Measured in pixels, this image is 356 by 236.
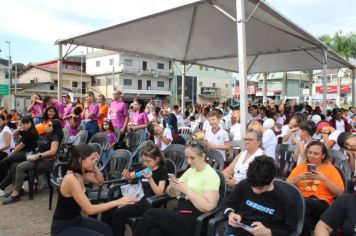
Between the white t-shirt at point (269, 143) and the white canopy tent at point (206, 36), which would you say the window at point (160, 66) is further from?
the white t-shirt at point (269, 143)

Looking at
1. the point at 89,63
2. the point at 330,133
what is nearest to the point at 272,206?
the point at 330,133

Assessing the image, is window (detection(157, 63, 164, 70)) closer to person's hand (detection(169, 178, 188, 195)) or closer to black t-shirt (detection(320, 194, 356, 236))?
person's hand (detection(169, 178, 188, 195))

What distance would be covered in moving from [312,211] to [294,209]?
65 centimetres

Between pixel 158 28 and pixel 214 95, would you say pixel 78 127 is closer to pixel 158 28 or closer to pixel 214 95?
pixel 158 28

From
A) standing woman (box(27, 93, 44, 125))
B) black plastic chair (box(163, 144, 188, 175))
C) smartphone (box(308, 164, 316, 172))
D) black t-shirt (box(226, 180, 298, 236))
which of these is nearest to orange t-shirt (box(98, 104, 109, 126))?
standing woman (box(27, 93, 44, 125))

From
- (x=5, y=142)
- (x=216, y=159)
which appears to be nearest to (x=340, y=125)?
(x=216, y=159)

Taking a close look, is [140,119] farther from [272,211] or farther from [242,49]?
[272,211]

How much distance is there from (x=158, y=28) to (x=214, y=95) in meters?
53.5

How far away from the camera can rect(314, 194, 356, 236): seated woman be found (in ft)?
8.26

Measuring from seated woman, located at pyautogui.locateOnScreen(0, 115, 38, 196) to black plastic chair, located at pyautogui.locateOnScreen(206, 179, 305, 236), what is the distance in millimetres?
4232

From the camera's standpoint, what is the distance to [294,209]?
8.87 ft

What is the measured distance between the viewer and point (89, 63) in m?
56.0

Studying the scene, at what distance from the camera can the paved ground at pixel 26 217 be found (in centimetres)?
433

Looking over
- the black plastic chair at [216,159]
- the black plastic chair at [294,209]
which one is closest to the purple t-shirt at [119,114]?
the black plastic chair at [216,159]
